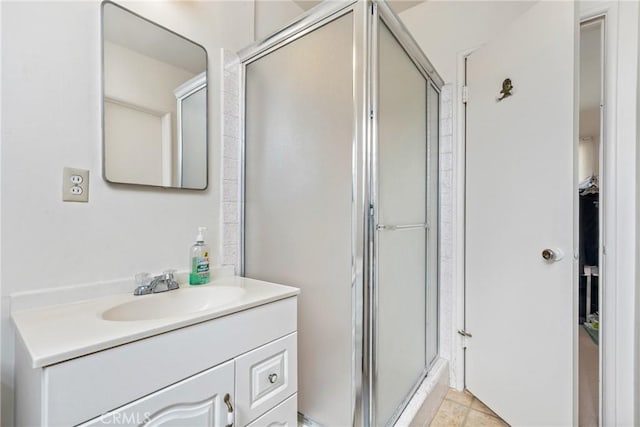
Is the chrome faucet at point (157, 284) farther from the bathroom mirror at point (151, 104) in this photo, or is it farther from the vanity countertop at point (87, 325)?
the bathroom mirror at point (151, 104)

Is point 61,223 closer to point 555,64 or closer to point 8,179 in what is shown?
point 8,179

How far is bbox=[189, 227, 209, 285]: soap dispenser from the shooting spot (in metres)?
1.20

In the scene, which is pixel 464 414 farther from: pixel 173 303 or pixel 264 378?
pixel 173 303

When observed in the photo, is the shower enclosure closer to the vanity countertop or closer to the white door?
the vanity countertop

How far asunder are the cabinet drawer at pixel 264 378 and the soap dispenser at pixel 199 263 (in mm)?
434

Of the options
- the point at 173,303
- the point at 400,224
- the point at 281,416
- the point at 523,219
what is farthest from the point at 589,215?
the point at 173,303

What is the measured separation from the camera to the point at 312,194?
123 centimetres

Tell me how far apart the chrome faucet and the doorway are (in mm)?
1981

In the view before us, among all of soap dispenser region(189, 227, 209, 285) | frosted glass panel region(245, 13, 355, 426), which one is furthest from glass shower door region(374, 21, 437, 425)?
soap dispenser region(189, 227, 209, 285)

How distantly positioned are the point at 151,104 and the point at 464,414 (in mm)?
2118

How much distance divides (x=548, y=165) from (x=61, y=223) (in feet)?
6.32

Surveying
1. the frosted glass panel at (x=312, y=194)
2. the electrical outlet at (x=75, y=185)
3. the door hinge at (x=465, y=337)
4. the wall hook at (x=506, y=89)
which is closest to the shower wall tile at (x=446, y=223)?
the door hinge at (x=465, y=337)

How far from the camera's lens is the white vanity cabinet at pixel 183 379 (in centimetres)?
58

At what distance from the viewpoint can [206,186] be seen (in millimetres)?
1332
